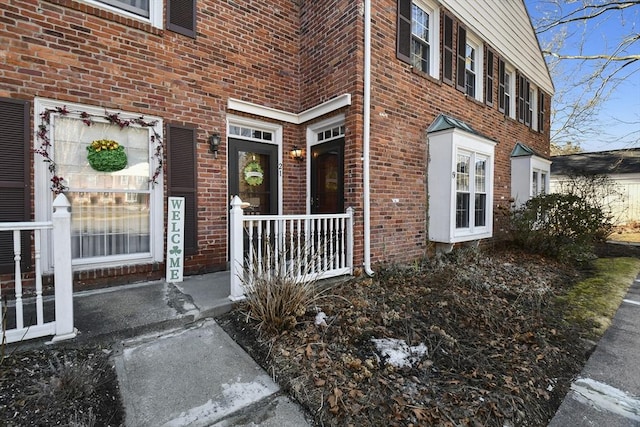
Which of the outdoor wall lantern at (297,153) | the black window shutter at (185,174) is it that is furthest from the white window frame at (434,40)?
the black window shutter at (185,174)

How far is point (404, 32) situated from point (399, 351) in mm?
4935

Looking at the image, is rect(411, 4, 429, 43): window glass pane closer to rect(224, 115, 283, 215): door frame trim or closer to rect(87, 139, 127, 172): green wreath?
rect(224, 115, 283, 215): door frame trim

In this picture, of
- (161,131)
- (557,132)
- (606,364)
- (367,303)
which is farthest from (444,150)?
(557,132)

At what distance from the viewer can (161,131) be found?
401 centimetres

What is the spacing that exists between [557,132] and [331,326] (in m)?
21.3

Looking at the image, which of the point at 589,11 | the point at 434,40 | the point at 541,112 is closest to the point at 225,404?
the point at 434,40

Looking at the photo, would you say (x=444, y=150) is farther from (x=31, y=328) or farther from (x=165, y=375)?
(x=31, y=328)

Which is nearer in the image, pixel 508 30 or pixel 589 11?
pixel 508 30

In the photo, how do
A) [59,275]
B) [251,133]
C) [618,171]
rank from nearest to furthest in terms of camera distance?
[59,275] → [251,133] → [618,171]

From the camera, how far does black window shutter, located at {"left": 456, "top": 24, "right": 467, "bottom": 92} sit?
597 cm

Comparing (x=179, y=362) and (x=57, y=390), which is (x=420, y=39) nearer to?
(x=179, y=362)

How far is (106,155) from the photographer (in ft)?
11.6

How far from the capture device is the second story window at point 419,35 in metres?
4.86

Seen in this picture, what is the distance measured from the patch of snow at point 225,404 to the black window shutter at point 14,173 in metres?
2.89
